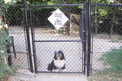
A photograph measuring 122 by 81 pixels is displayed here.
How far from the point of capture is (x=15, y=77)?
2965 mm

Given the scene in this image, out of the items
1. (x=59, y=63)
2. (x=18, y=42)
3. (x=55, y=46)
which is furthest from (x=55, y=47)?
(x=59, y=63)

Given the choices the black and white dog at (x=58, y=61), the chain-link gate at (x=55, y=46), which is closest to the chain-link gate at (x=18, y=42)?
the chain-link gate at (x=55, y=46)

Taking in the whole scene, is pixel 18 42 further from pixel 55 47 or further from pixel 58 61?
pixel 55 47

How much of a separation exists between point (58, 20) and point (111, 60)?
8.58 feet

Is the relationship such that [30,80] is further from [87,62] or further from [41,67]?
[87,62]

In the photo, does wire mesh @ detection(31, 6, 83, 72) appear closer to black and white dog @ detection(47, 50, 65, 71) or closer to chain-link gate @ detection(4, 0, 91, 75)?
chain-link gate @ detection(4, 0, 91, 75)

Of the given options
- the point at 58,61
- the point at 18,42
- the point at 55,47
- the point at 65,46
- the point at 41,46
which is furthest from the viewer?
the point at 65,46

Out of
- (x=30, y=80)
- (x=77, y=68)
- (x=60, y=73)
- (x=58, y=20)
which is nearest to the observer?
(x=58, y=20)

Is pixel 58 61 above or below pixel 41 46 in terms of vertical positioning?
below

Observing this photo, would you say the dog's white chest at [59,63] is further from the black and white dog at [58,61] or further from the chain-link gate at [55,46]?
the chain-link gate at [55,46]

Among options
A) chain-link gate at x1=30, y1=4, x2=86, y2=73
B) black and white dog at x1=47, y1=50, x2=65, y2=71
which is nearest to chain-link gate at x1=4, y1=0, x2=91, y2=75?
chain-link gate at x1=30, y1=4, x2=86, y2=73

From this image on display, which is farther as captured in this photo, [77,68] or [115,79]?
[77,68]

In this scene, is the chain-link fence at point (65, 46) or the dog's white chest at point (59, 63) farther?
the dog's white chest at point (59, 63)

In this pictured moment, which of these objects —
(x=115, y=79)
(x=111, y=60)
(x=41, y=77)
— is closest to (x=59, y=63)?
(x=41, y=77)
